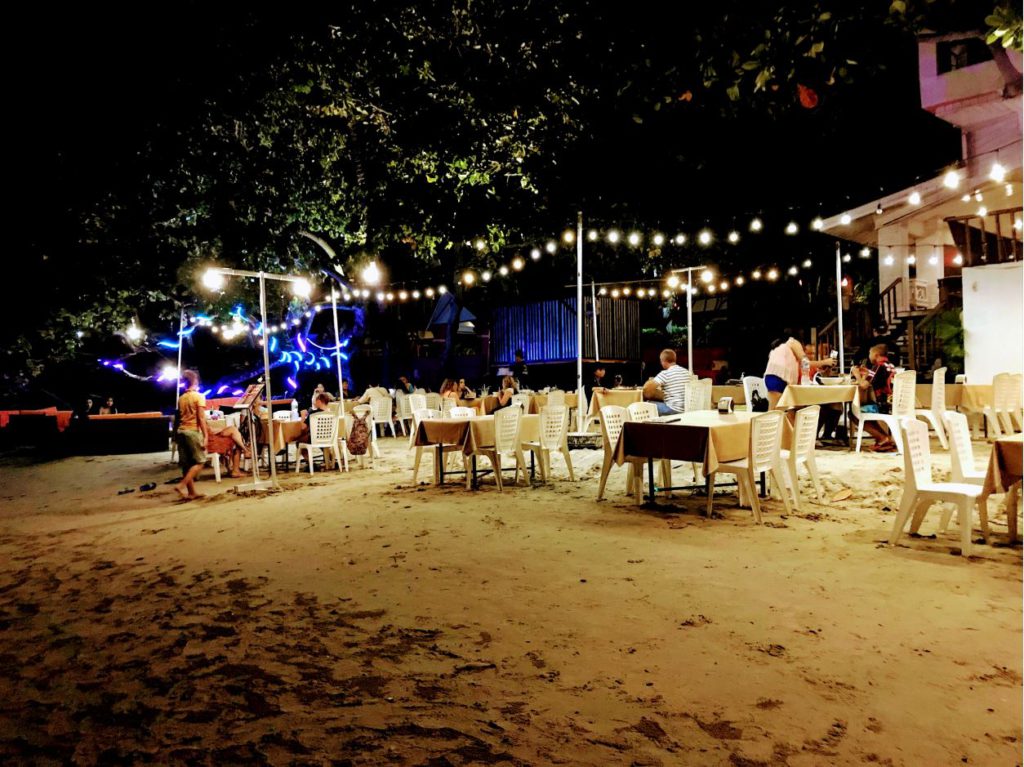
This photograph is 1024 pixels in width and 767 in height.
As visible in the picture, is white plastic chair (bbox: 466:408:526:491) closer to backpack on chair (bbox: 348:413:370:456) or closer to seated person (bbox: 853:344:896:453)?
backpack on chair (bbox: 348:413:370:456)

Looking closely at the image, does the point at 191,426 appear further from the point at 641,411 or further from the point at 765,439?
the point at 765,439

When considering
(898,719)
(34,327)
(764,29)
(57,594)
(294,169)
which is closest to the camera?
(898,719)

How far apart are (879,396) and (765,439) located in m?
4.89

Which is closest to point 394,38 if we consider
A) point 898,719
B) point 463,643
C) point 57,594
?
point 57,594

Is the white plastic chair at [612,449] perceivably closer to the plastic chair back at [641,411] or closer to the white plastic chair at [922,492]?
the plastic chair back at [641,411]

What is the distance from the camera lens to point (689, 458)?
19.8 feet

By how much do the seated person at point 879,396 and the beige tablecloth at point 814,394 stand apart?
298 millimetres

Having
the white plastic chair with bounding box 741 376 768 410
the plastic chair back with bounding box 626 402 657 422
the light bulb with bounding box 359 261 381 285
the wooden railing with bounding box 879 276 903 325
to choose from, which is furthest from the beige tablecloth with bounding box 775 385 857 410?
the light bulb with bounding box 359 261 381 285

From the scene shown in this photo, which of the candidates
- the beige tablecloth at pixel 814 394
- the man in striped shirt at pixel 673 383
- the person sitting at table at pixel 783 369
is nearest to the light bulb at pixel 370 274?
the man in striped shirt at pixel 673 383

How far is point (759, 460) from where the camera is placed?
594cm

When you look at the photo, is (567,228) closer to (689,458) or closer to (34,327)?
(689,458)

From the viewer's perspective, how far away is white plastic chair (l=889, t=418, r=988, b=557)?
15.1 feet

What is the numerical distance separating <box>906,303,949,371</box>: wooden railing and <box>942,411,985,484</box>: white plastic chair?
11.0m

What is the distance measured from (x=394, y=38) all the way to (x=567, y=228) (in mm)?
7055
